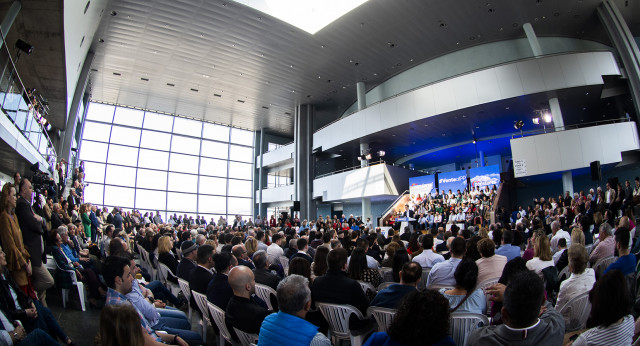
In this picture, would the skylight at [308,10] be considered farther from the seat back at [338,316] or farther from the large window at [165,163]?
the large window at [165,163]

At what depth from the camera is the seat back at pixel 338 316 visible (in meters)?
2.81

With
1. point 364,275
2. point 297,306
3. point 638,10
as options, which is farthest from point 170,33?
point 638,10

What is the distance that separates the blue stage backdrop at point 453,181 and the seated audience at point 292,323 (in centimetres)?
1539

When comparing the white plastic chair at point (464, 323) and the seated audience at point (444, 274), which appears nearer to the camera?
the white plastic chair at point (464, 323)

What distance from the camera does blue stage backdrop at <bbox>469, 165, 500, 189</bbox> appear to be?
49.6 feet

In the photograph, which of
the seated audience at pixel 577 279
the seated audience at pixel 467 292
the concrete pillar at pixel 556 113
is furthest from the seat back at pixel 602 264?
the concrete pillar at pixel 556 113

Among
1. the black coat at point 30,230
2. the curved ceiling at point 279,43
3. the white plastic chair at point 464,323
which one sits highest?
the curved ceiling at point 279,43

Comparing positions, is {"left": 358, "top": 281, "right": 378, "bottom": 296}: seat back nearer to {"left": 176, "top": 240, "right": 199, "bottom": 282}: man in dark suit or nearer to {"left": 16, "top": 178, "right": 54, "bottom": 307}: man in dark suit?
{"left": 176, "top": 240, "right": 199, "bottom": 282}: man in dark suit

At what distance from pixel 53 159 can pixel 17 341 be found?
1025cm

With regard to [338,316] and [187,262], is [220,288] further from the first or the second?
[187,262]

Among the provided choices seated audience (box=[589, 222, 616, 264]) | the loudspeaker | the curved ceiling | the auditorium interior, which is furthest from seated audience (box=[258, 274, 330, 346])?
the curved ceiling

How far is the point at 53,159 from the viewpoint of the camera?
412 inches

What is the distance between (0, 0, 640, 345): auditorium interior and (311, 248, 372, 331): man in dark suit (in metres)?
2.09

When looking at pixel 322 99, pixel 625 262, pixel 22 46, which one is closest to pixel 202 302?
pixel 625 262
